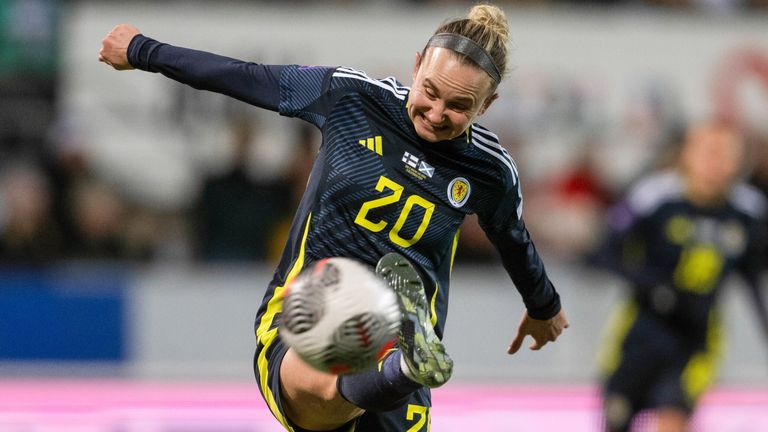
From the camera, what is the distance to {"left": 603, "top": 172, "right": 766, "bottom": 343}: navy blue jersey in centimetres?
689

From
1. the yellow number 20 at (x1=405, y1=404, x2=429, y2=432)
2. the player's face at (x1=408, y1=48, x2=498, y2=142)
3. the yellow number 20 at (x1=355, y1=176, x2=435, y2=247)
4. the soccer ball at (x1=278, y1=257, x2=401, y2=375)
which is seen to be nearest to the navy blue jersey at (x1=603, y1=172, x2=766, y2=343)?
the yellow number 20 at (x1=405, y1=404, x2=429, y2=432)

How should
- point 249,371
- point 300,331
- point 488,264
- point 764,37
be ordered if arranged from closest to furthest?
point 300,331
point 249,371
point 488,264
point 764,37

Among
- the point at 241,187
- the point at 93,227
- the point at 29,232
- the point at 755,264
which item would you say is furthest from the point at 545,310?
the point at 29,232

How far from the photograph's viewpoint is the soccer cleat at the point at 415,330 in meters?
3.51

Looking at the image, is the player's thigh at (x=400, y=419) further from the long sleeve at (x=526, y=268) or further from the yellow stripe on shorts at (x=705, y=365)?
the yellow stripe on shorts at (x=705, y=365)

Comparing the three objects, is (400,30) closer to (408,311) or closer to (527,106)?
(527,106)

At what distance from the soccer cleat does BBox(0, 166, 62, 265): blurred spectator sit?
5.23 metres

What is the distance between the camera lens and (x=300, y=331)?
138 inches

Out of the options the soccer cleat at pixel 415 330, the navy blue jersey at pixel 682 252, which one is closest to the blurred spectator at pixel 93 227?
the navy blue jersey at pixel 682 252

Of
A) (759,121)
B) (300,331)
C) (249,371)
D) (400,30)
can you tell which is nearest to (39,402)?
(249,371)

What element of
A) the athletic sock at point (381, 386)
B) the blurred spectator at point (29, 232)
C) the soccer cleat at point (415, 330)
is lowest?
the blurred spectator at point (29, 232)

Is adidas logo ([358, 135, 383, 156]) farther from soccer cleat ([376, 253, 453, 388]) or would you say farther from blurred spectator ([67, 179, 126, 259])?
blurred spectator ([67, 179, 126, 259])

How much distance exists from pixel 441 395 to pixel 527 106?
12.5 feet

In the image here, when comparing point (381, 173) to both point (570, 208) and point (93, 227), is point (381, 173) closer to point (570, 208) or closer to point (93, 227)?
point (93, 227)
